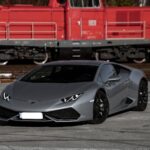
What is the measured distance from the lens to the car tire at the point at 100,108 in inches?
424

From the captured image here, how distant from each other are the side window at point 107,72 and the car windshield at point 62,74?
0.53ft

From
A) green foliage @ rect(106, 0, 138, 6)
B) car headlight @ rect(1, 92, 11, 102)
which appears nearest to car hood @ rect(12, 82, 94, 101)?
car headlight @ rect(1, 92, 11, 102)

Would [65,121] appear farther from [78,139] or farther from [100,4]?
[100,4]

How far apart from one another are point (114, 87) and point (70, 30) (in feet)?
45.1

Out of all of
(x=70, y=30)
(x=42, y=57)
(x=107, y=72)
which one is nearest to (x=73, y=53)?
(x=70, y=30)

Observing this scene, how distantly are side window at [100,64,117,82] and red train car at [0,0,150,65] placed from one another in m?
13.1

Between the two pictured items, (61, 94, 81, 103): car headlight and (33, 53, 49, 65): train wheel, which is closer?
(61, 94, 81, 103): car headlight

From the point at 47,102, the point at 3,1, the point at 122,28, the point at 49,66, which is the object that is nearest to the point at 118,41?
the point at 122,28

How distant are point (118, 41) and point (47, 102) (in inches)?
600

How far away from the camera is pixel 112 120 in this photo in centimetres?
1138

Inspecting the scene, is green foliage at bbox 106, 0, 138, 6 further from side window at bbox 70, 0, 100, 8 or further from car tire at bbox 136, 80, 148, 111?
car tire at bbox 136, 80, 148, 111

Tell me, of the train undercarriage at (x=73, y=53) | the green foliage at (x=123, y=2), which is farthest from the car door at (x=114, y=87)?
the green foliage at (x=123, y=2)

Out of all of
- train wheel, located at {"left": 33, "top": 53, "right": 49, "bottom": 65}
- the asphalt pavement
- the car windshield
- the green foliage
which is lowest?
train wheel, located at {"left": 33, "top": 53, "right": 49, "bottom": 65}

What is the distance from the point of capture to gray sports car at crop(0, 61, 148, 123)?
10383mm
